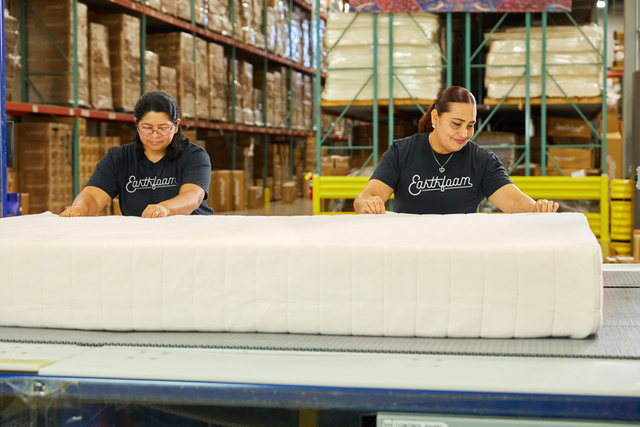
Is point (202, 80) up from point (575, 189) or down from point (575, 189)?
up

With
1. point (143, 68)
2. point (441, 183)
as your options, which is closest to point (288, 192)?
point (143, 68)

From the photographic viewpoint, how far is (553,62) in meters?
6.40

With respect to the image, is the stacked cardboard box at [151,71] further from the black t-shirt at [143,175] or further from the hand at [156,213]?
the hand at [156,213]

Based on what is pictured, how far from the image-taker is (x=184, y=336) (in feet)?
5.44

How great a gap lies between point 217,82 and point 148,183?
6999 mm

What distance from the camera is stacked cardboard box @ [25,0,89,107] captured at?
23.4 feet

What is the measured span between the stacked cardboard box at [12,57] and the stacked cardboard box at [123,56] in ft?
3.37

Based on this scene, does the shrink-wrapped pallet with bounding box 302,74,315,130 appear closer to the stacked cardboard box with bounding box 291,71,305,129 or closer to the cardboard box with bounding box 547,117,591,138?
the stacked cardboard box with bounding box 291,71,305,129

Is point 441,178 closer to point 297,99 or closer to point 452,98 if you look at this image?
point 452,98

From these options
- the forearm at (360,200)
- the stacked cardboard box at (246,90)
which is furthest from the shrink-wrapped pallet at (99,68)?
the forearm at (360,200)

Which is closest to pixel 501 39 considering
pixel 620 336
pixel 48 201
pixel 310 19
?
pixel 48 201

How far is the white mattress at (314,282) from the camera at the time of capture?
153 centimetres

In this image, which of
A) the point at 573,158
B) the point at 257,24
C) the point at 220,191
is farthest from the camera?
the point at 257,24

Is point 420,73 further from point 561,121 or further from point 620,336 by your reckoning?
point 620,336
